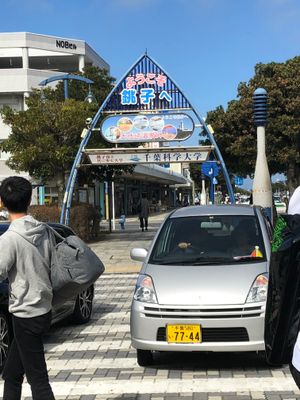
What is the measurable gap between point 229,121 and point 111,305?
58.3ft

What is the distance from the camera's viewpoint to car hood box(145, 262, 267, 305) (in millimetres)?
5262

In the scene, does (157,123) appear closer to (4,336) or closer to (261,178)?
(261,178)

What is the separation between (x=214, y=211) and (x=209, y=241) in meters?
0.56

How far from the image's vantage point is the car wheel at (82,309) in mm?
7715

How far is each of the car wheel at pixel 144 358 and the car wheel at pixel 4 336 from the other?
4.37 feet

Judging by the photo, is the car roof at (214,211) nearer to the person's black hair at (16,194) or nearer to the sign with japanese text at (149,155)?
the person's black hair at (16,194)

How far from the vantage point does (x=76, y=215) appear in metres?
20.1

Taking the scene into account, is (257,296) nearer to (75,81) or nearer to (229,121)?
(229,121)

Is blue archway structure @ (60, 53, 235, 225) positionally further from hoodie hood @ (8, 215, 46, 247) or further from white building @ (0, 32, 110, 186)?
white building @ (0, 32, 110, 186)

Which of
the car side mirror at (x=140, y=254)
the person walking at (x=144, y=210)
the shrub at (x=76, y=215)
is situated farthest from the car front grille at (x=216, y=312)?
the person walking at (x=144, y=210)

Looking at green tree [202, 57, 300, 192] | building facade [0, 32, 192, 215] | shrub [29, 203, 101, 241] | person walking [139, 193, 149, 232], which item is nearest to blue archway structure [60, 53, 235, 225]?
shrub [29, 203, 101, 241]

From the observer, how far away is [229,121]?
2580 centimetres

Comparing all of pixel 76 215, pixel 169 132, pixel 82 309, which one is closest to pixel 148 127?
pixel 169 132

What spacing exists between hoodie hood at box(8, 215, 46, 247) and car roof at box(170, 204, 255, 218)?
10.7 ft
